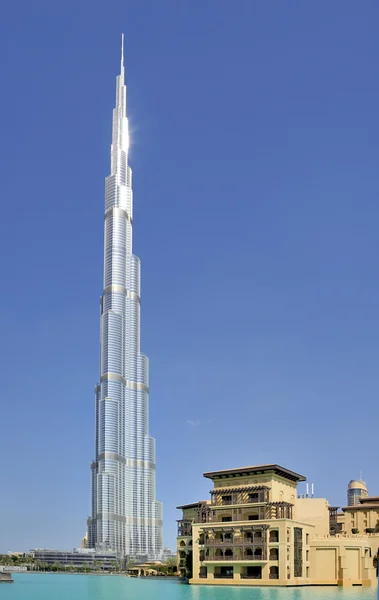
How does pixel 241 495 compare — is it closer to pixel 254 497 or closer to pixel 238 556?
pixel 254 497

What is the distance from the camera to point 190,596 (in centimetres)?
6619

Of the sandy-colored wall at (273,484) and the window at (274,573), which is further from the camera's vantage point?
the sandy-colored wall at (273,484)

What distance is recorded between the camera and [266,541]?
7775 cm

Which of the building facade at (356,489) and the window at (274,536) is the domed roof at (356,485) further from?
the window at (274,536)

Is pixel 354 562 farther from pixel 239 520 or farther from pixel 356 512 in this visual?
pixel 356 512

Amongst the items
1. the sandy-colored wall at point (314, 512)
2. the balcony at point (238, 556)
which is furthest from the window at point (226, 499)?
the sandy-colored wall at point (314, 512)

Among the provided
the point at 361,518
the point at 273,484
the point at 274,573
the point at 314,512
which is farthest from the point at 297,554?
the point at 361,518

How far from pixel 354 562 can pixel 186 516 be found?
112 feet

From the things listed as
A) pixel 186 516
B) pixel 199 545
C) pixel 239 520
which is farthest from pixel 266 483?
pixel 186 516

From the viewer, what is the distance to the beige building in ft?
254

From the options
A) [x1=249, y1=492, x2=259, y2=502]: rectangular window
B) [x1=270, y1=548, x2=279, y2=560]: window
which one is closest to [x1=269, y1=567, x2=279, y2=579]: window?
[x1=270, y1=548, x2=279, y2=560]: window

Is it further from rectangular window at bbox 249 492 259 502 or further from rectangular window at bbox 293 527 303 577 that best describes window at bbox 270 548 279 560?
rectangular window at bbox 249 492 259 502

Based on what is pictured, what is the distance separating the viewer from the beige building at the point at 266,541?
77.3 m

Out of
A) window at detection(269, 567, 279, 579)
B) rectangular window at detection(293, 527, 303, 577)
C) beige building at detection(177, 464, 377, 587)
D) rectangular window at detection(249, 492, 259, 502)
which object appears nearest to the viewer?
window at detection(269, 567, 279, 579)
